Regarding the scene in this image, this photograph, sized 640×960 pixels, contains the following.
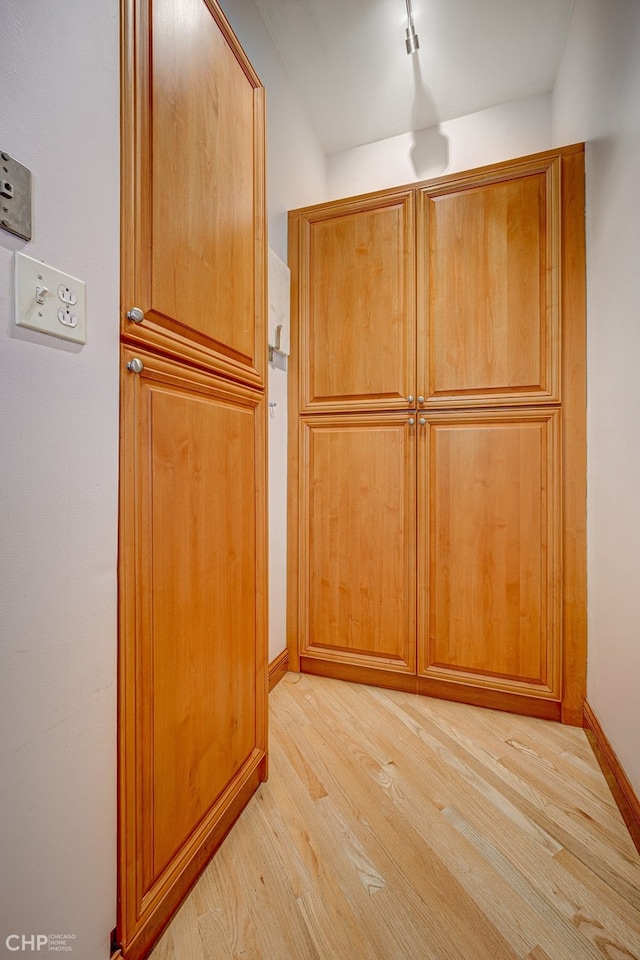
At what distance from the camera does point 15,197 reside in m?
0.59

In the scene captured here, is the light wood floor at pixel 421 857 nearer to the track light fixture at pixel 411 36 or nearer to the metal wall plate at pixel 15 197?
the metal wall plate at pixel 15 197

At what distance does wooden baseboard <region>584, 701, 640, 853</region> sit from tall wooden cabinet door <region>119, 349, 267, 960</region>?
1.02 metres

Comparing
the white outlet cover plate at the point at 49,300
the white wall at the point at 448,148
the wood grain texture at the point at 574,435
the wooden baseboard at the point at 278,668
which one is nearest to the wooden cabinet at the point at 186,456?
the white outlet cover plate at the point at 49,300

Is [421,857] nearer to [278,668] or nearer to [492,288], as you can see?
[278,668]

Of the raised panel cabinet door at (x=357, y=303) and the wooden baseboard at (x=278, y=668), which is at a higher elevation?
the raised panel cabinet door at (x=357, y=303)

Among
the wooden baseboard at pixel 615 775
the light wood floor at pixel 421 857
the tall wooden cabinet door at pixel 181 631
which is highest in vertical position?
the tall wooden cabinet door at pixel 181 631

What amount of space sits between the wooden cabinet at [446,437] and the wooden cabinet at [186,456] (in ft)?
2.28

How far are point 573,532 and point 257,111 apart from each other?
177cm

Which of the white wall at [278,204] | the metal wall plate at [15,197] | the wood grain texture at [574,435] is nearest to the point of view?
the metal wall plate at [15,197]

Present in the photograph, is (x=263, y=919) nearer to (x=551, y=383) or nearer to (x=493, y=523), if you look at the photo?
(x=493, y=523)

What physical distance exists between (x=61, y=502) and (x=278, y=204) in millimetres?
1781

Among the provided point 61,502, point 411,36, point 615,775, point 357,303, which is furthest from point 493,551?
point 411,36

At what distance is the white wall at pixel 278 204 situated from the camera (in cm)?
181

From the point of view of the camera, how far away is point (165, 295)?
0.88 meters
